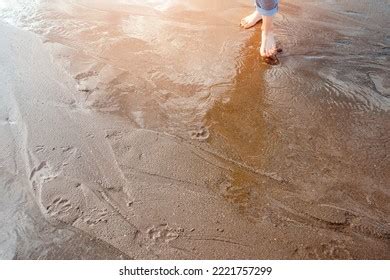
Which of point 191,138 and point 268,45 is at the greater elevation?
point 268,45

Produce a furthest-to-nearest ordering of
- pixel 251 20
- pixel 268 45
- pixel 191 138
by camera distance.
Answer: pixel 251 20 → pixel 268 45 → pixel 191 138

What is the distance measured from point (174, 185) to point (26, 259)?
76 centimetres

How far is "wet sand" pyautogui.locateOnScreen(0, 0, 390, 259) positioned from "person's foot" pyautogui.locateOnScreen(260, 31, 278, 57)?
4.0 inches

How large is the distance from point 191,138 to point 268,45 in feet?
3.73

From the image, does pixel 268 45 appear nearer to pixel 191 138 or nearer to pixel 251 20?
pixel 251 20

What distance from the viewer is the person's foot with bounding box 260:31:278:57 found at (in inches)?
103

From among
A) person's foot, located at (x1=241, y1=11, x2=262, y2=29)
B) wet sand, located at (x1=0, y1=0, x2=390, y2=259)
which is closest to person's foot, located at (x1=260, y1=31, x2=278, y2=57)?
wet sand, located at (x1=0, y1=0, x2=390, y2=259)

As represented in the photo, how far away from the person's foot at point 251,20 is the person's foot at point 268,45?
0.37 m

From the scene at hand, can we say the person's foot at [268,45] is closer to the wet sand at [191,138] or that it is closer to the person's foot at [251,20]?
the wet sand at [191,138]

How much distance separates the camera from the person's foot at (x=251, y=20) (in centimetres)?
297

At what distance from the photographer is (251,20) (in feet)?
9.77

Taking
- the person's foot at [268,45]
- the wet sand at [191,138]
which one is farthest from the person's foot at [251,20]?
the person's foot at [268,45]

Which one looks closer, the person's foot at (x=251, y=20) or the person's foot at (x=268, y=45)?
the person's foot at (x=268, y=45)

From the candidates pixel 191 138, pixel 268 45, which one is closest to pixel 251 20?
pixel 268 45
